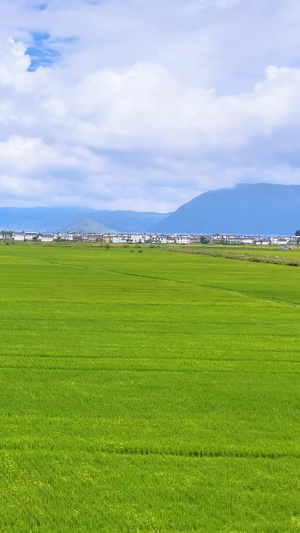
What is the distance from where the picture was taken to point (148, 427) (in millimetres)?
8773

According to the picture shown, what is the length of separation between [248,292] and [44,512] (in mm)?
28273

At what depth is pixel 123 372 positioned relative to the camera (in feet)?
41.1

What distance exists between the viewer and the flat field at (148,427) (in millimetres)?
6391

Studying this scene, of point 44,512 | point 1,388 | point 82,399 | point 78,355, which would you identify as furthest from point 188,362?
point 44,512

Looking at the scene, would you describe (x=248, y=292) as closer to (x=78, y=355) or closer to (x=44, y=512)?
(x=78, y=355)

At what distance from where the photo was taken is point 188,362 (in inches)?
542

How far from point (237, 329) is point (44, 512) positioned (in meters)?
Answer: 13.9

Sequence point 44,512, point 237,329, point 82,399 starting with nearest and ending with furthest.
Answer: point 44,512 → point 82,399 → point 237,329

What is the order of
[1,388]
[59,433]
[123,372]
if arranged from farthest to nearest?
[123,372]
[1,388]
[59,433]

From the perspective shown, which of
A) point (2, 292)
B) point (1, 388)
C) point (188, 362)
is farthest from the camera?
point (2, 292)

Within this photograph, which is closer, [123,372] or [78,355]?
[123,372]

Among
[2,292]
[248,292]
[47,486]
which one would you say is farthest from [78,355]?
[248,292]

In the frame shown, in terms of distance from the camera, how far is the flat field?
6.39 metres

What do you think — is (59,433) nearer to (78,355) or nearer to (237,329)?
(78,355)
